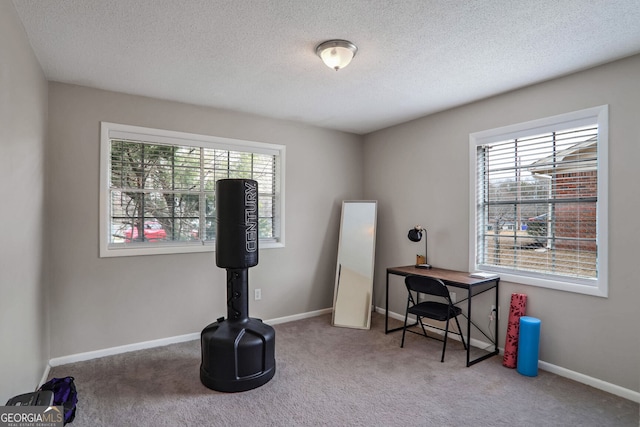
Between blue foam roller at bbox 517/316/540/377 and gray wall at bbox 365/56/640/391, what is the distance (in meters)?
0.22

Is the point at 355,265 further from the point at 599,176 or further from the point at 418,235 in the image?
the point at 599,176

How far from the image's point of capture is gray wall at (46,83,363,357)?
3.05 m

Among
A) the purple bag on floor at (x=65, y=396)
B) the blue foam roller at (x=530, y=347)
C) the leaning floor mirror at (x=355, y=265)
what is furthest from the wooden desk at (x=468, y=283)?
the purple bag on floor at (x=65, y=396)

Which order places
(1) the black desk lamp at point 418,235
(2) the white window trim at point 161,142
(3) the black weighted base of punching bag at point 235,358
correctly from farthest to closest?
(1) the black desk lamp at point 418,235
(2) the white window trim at point 161,142
(3) the black weighted base of punching bag at point 235,358

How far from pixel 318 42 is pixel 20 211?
219 centimetres

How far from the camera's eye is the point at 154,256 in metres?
3.45

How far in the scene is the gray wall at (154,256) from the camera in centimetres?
305

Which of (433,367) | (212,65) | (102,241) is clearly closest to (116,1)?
(212,65)

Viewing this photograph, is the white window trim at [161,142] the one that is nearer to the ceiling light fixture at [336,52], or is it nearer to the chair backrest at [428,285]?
the chair backrest at [428,285]

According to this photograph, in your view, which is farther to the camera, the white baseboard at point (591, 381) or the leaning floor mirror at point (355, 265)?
the leaning floor mirror at point (355, 265)

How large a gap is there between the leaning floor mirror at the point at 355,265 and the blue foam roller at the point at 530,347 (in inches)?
64.3

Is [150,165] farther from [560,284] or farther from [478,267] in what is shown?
[560,284]

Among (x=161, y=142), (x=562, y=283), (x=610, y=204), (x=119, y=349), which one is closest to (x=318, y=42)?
(x=161, y=142)

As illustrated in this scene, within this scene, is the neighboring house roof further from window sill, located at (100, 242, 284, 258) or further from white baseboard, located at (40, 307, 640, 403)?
window sill, located at (100, 242, 284, 258)
